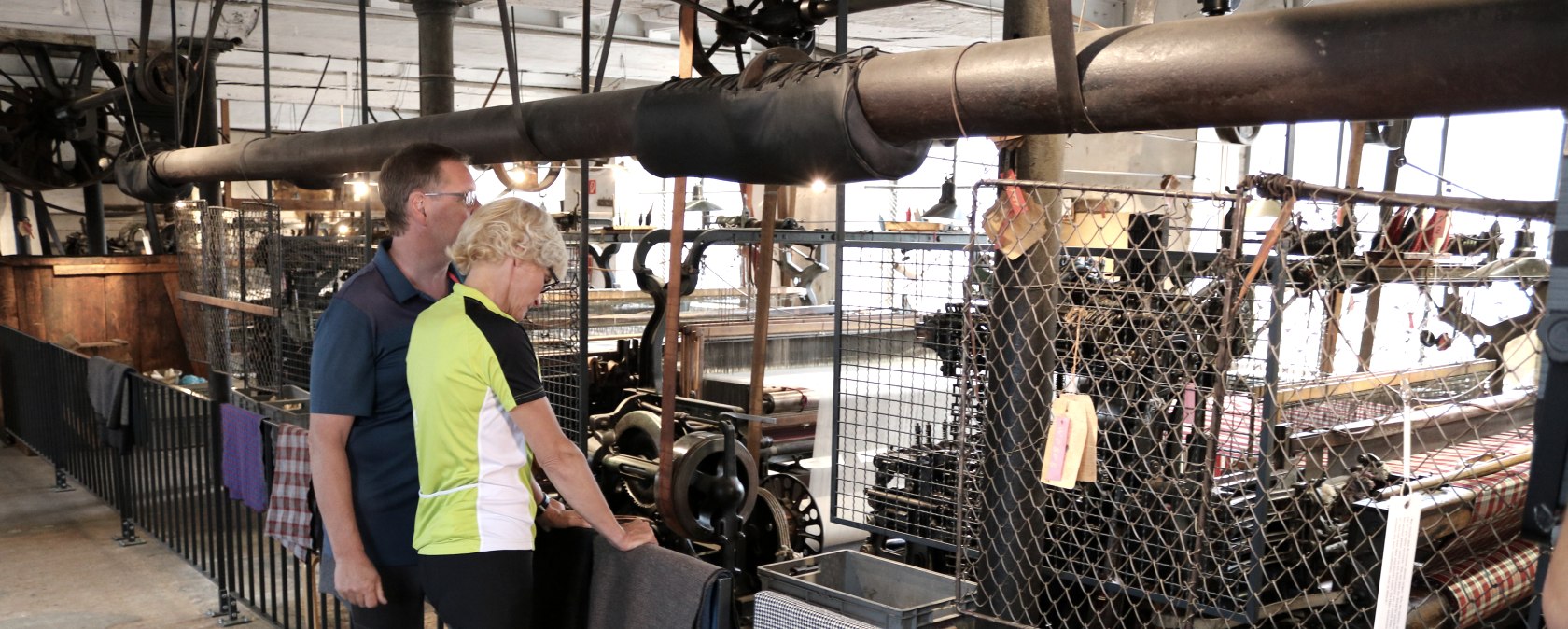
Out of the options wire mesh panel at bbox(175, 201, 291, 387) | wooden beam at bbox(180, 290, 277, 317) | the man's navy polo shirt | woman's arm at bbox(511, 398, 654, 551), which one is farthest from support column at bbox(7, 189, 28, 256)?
woman's arm at bbox(511, 398, 654, 551)

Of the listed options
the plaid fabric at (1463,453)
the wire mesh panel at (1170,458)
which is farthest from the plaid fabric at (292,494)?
the plaid fabric at (1463,453)

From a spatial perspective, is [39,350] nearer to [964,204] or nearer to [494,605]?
[494,605]

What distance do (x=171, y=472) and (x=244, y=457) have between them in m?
1.35

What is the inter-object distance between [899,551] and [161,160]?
475 centimetres

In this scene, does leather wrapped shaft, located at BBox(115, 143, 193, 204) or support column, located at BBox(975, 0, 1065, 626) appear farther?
leather wrapped shaft, located at BBox(115, 143, 193, 204)

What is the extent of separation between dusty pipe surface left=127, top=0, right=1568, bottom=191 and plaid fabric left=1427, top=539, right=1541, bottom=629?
237 cm

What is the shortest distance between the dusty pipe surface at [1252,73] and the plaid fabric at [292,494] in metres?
1.65

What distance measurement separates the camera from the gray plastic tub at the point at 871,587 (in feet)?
9.80

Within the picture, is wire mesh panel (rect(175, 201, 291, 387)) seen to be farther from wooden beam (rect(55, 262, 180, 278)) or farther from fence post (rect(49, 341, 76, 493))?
wooden beam (rect(55, 262, 180, 278))

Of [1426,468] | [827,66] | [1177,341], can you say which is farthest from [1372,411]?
→ [827,66]

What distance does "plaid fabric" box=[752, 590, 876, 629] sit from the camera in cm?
256

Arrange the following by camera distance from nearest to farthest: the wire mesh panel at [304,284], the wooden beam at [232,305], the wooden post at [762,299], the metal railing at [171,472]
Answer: the wooden post at [762,299] < the metal railing at [171,472] < the wooden beam at [232,305] < the wire mesh panel at [304,284]

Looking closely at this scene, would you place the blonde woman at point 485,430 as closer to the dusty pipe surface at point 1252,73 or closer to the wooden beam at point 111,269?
the dusty pipe surface at point 1252,73

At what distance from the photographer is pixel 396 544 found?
2596 mm
